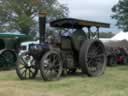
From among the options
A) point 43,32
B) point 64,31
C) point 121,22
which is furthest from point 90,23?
point 121,22

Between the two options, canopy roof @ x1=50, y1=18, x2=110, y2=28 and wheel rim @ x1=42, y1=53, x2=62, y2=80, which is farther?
canopy roof @ x1=50, y1=18, x2=110, y2=28

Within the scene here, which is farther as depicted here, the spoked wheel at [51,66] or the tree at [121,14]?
the tree at [121,14]

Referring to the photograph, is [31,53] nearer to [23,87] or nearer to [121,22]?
[23,87]

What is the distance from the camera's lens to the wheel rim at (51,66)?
12.8 metres

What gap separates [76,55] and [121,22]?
1890 cm

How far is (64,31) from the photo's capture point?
14875mm

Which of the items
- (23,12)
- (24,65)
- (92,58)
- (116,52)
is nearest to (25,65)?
(24,65)

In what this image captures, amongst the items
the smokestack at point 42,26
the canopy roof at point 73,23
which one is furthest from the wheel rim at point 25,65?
the canopy roof at point 73,23

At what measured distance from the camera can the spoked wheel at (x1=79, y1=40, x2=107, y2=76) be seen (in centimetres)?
1408

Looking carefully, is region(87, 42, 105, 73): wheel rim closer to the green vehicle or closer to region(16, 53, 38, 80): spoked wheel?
region(16, 53, 38, 80): spoked wheel

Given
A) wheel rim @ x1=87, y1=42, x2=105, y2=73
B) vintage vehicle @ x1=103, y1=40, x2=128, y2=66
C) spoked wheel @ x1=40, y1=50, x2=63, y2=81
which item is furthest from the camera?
vintage vehicle @ x1=103, y1=40, x2=128, y2=66

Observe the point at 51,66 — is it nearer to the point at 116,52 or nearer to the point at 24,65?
the point at 24,65

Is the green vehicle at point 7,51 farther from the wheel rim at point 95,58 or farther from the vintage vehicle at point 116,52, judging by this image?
the vintage vehicle at point 116,52

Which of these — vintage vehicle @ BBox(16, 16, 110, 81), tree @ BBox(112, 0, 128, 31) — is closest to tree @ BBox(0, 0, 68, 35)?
tree @ BBox(112, 0, 128, 31)
